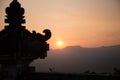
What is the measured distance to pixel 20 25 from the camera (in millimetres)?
8156

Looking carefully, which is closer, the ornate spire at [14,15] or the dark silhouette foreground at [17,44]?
the dark silhouette foreground at [17,44]

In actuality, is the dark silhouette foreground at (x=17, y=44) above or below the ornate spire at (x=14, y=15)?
below

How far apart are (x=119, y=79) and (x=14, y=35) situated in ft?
12.1

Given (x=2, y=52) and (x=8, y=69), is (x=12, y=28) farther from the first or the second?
(x=8, y=69)

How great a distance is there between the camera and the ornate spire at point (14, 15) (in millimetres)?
8133

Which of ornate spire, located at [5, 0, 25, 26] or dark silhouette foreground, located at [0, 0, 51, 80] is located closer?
dark silhouette foreground, located at [0, 0, 51, 80]

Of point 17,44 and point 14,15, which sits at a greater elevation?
point 14,15

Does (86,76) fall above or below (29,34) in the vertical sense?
below

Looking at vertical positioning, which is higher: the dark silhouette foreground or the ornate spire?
the ornate spire

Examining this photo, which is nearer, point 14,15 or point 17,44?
point 17,44

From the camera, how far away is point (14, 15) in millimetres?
8164

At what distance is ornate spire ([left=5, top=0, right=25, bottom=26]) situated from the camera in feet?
26.7

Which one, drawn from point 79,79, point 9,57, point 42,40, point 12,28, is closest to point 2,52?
point 9,57

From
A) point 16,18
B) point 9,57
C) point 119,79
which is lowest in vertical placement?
point 119,79
